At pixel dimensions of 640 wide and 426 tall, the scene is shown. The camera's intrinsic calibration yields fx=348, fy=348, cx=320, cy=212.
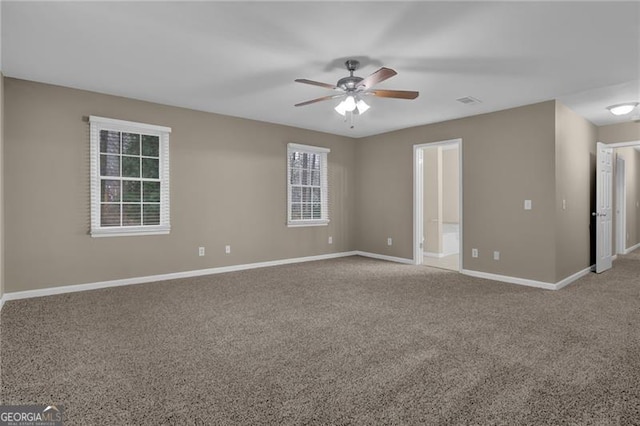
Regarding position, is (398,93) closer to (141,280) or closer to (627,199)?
(141,280)

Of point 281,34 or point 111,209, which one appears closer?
point 281,34

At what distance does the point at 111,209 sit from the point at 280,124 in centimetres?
296

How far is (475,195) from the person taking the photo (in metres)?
5.27

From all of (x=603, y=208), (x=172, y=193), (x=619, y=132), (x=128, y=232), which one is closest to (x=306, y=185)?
(x=172, y=193)

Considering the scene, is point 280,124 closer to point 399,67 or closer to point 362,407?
point 399,67

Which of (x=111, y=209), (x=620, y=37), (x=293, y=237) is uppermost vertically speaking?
(x=620, y=37)

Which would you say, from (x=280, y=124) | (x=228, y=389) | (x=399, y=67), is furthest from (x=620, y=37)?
(x=280, y=124)

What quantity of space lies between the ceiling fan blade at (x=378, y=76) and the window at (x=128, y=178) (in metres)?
3.00

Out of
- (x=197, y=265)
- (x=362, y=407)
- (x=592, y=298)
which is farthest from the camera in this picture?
(x=197, y=265)

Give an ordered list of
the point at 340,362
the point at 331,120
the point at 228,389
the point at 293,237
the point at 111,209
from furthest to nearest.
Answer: the point at 293,237
the point at 331,120
the point at 111,209
the point at 340,362
the point at 228,389

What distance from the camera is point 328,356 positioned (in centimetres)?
251

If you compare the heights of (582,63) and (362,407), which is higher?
(582,63)

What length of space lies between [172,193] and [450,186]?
22.6 feet

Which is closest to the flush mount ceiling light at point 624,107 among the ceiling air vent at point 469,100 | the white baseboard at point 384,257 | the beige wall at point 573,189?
the beige wall at point 573,189
